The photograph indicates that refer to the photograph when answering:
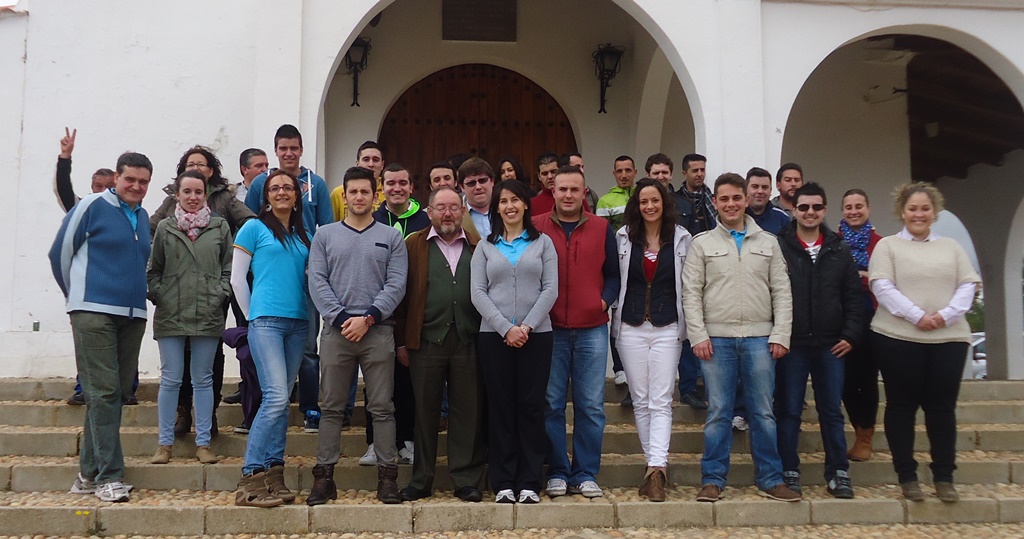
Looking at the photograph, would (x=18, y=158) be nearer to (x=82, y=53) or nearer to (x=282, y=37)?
(x=82, y=53)

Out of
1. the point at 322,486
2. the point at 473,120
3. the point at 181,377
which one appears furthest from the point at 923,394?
the point at 473,120

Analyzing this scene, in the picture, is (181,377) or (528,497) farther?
(181,377)

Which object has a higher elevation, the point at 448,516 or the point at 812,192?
the point at 812,192

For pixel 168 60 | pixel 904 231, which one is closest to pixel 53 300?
pixel 168 60

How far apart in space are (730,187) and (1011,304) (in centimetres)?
705

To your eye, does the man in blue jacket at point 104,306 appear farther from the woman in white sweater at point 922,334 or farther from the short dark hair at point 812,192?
the woman in white sweater at point 922,334

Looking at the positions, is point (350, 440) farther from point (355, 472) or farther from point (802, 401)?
point (802, 401)

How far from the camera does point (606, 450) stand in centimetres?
504

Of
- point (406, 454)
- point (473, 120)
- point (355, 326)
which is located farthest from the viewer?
point (473, 120)

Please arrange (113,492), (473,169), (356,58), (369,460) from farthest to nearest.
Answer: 1. (356,58)
2. (473,169)
3. (369,460)
4. (113,492)

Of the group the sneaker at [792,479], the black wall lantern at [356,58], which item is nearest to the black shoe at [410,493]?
the sneaker at [792,479]

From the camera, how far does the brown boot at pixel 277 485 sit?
13.4 feet

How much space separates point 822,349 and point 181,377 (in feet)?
11.8

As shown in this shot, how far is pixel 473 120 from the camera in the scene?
27.6 ft
